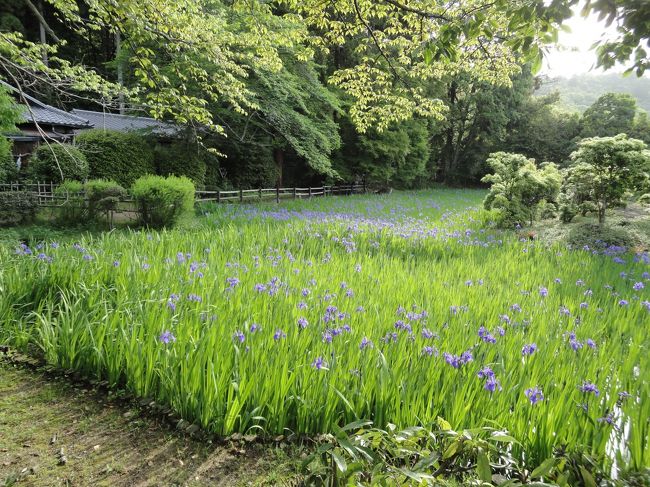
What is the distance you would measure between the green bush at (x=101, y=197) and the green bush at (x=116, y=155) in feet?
16.3

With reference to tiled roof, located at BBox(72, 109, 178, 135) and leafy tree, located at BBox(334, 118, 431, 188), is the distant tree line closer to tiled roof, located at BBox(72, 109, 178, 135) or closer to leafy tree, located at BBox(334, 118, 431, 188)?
leafy tree, located at BBox(334, 118, 431, 188)

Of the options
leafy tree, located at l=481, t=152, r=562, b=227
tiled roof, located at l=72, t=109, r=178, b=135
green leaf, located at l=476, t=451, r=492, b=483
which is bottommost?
green leaf, located at l=476, t=451, r=492, b=483

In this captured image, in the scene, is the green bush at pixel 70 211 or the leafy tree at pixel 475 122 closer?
the green bush at pixel 70 211

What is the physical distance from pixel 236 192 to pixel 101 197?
6.65 metres

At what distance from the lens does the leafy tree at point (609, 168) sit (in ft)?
27.2

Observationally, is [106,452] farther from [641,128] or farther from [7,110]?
[641,128]

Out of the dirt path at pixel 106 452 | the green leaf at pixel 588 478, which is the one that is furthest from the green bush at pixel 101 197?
the green leaf at pixel 588 478

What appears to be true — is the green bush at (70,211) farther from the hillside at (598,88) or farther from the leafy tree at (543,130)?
the hillside at (598,88)

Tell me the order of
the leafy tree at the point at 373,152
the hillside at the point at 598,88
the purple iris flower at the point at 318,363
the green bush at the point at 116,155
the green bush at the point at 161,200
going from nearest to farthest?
1. the purple iris flower at the point at 318,363
2. the green bush at the point at 161,200
3. the green bush at the point at 116,155
4. the leafy tree at the point at 373,152
5. the hillside at the point at 598,88

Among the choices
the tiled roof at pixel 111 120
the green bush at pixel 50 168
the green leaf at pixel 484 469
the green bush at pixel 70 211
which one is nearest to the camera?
the green leaf at pixel 484 469

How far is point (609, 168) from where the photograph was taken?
888 cm

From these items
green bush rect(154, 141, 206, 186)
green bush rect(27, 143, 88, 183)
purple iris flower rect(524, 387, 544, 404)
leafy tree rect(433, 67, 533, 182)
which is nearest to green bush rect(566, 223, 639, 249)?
purple iris flower rect(524, 387, 544, 404)

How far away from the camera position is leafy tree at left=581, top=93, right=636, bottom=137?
1216 inches

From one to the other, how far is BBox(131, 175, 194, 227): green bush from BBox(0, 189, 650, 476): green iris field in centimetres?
367
